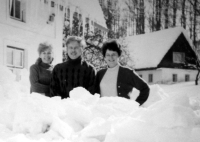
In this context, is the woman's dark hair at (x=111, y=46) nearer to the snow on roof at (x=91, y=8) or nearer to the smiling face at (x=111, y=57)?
the smiling face at (x=111, y=57)

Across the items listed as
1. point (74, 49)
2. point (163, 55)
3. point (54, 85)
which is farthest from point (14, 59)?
point (163, 55)

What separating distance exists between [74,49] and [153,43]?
22522 mm

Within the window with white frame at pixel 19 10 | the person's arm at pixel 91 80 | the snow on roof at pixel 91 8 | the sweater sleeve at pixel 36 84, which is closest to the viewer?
the person's arm at pixel 91 80

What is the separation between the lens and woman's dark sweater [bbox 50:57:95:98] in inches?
109

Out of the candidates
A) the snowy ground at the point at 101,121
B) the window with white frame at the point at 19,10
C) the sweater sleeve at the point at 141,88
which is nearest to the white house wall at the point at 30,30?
the window with white frame at the point at 19,10

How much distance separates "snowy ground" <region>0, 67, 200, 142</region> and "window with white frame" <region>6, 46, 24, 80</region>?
21.3 ft

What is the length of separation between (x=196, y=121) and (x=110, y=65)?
1756mm

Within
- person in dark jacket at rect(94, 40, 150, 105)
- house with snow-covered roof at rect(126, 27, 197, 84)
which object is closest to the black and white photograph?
person in dark jacket at rect(94, 40, 150, 105)

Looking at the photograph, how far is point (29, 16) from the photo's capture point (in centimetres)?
819

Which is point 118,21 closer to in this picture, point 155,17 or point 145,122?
point 155,17

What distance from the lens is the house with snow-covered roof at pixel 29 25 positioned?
23.8 feet

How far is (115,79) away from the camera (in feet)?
8.80

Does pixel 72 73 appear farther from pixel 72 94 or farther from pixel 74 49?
pixel 72 94

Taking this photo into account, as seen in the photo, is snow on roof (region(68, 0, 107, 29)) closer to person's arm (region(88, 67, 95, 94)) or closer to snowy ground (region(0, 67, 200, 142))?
person's arm (region(88, 67, 95, 94))
